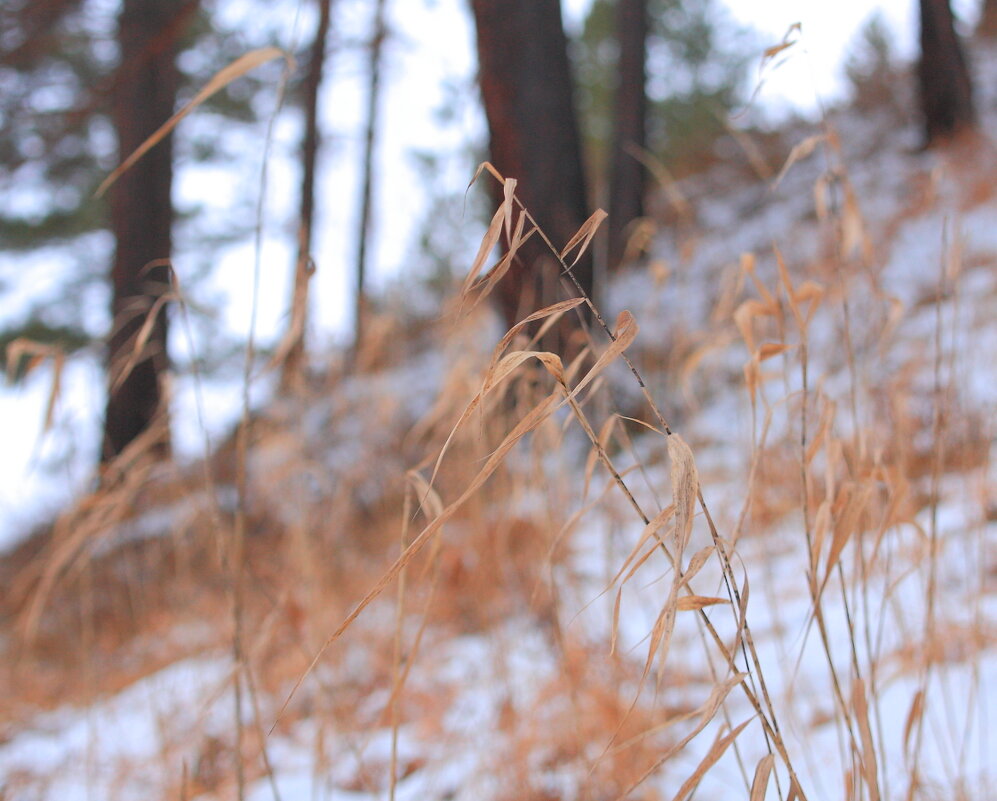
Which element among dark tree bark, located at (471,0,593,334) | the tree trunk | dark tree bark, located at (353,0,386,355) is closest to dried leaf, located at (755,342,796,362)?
dark tree bark, located at (471,0,593,334)

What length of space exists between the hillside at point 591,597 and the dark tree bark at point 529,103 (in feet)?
1.57

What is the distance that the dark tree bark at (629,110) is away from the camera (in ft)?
16.0

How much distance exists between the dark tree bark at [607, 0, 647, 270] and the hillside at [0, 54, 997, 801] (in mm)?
2040

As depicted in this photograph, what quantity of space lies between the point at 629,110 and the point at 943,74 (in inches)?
70.4

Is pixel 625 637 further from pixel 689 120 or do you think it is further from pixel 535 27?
pixel 689 120

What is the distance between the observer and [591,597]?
1.70 metres

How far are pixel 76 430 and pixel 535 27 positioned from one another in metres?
2.15

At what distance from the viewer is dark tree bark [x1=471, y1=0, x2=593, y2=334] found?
259cm

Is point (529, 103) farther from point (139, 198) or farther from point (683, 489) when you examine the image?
point (139, 198)

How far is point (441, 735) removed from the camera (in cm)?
120

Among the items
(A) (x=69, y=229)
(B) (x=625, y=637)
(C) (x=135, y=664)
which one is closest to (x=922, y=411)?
(B) (x=625, y=637)

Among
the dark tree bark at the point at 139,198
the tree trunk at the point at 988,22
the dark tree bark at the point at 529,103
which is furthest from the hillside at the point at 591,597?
the tree trunk at the point at 988,22

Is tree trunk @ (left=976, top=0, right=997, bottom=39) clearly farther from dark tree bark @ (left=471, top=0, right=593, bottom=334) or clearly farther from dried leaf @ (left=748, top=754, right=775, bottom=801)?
dried leaf @ (left=748, top=754, right=775, bottom=801)

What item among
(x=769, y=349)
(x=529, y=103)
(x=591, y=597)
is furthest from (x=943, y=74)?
(x=769, y=349)
